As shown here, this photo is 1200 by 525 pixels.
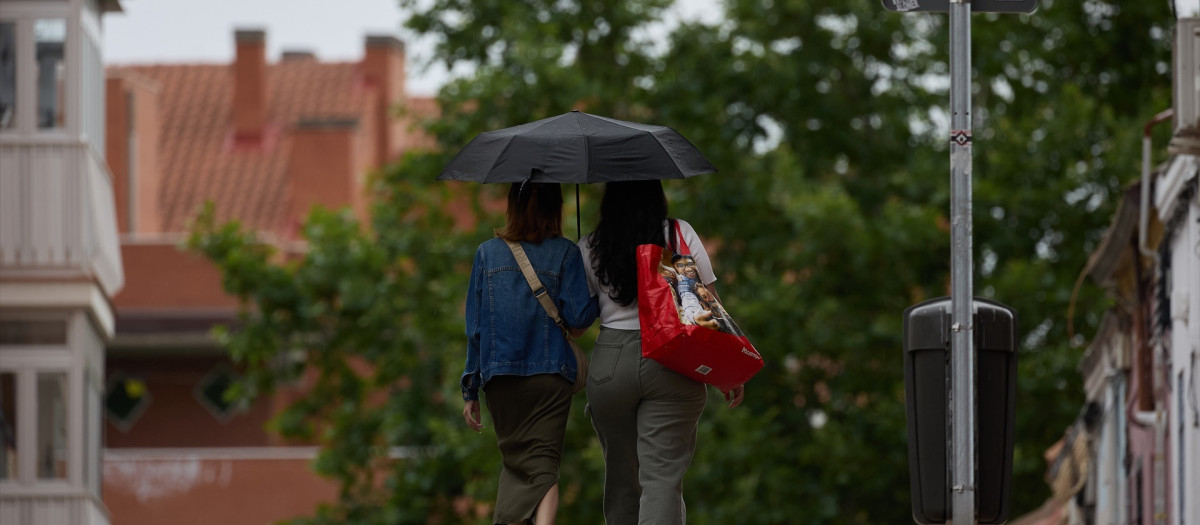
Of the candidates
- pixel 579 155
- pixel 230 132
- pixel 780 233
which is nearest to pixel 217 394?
pixel 230 132

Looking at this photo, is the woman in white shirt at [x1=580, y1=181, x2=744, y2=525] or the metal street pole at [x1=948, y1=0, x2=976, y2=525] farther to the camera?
the woman in white shirt at [x1=580, y1=181, x2=744, y2=525]

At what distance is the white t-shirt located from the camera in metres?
8.52

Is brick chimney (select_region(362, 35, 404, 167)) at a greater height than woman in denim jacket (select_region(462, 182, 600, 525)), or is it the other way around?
brick chimney (select_region(362, 35, 404, 167))

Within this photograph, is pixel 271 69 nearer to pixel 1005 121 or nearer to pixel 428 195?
pixel 428 195

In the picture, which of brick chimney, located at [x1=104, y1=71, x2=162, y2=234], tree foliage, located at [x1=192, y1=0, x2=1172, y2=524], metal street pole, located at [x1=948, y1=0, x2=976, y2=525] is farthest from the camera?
brick chimney, located at [x1=104, y1=71, x2=162, y2=234]

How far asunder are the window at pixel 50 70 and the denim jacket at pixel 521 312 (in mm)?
14612

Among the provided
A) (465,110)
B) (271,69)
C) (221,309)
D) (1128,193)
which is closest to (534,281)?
(1128,193)

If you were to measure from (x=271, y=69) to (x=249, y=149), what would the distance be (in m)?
4.00

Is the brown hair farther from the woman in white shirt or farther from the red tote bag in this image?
the red tote bag

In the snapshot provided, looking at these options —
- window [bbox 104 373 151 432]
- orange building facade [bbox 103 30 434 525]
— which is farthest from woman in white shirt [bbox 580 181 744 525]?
window [bbox 104 373 151 432]

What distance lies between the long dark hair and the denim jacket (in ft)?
0.34

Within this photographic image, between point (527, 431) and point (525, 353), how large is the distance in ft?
1.07

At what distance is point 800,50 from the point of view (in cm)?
3128

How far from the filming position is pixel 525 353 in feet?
27.9
